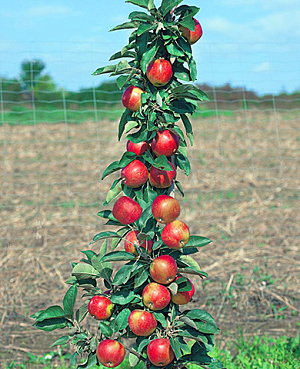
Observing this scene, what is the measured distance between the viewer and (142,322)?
1.25 m

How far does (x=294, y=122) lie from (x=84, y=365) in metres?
8.64

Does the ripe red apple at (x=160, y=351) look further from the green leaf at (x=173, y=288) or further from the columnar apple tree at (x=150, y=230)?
the green leaf at (x=173, y=288)

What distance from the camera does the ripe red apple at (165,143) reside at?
51.6 inches

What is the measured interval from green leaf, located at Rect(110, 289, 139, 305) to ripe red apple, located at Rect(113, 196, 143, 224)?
0.22 m

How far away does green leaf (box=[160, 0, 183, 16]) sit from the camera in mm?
1241

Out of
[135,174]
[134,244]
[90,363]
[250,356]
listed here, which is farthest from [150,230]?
[250,356]

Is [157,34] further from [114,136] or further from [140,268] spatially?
[114,136]

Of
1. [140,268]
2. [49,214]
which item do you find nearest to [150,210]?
[140,268]

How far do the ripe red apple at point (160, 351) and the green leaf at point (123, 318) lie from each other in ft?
0.32

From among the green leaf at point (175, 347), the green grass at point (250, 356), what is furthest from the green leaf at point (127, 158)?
the green grass at point (250, 356)

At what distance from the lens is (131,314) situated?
4.21ft

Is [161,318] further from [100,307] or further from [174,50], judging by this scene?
[174,50]

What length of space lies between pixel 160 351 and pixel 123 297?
0.19m

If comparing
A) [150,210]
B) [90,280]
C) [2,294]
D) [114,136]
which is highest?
[114,136]
